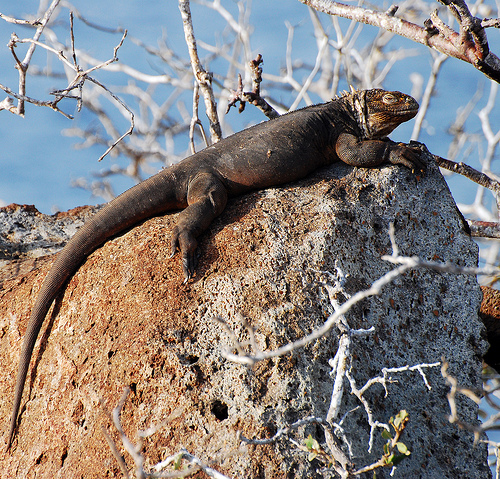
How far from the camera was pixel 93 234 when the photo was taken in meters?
4.32

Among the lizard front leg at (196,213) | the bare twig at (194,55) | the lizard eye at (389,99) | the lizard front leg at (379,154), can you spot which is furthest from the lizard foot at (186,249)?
the bare twig at (194,55)

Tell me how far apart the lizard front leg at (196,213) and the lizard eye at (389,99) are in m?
1.85

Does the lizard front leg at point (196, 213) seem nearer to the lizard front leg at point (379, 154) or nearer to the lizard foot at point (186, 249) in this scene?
the lizard foot at point (186, 249)

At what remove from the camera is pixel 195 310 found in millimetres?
3592

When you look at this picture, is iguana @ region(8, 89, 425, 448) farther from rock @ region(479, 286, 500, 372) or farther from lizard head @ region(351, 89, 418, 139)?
rock @ region(479, 286, 500, 372)

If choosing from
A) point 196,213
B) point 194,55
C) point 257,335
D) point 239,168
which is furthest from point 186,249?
point 194,55

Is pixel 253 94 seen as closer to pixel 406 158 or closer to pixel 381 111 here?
pixel 381 111

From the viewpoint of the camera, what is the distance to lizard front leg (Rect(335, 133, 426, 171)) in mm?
4523

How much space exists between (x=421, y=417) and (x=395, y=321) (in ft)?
2.16

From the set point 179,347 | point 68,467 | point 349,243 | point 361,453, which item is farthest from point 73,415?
point 349,243

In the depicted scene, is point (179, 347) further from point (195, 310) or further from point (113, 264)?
point (113, 264)

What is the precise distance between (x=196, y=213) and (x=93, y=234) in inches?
33.6

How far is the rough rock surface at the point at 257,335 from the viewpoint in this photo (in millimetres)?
3277

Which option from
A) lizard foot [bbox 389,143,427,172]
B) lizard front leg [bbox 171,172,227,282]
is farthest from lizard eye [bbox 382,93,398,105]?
lizard front leg [bbox 171,172,227,282]
